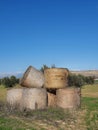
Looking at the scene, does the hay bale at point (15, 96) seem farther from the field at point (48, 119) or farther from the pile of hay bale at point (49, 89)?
the field at point (48, 119)

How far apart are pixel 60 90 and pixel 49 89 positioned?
650mm

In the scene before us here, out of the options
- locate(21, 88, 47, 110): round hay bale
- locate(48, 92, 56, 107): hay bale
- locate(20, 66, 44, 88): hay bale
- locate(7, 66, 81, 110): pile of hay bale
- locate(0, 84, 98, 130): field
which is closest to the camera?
locate(0, 84, 98, 130): field

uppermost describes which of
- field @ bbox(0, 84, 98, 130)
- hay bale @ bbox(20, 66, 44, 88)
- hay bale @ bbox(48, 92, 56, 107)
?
hay bale @ bbox(20, 66, 44, 88)

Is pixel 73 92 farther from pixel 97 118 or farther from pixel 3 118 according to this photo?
pixel 3 118

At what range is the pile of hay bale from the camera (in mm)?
15855

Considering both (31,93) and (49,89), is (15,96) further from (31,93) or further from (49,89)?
(49,89)

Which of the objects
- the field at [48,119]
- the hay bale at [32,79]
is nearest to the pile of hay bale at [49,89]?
the hay bale at [32,79]

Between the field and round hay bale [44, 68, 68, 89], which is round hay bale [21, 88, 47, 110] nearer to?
the field

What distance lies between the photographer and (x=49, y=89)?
54.4 feet

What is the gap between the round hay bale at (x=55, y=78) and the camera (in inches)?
640

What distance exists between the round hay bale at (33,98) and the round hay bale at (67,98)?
36.5 inches

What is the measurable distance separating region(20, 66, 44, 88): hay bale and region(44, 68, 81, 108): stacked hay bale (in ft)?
1.01

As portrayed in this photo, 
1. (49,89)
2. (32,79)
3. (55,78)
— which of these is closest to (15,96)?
(32,79)

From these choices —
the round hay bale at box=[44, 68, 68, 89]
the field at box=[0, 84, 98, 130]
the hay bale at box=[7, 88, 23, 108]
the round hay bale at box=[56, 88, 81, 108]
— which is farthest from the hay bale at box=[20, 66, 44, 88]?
the field at box=[0, 84, 98, 130]
